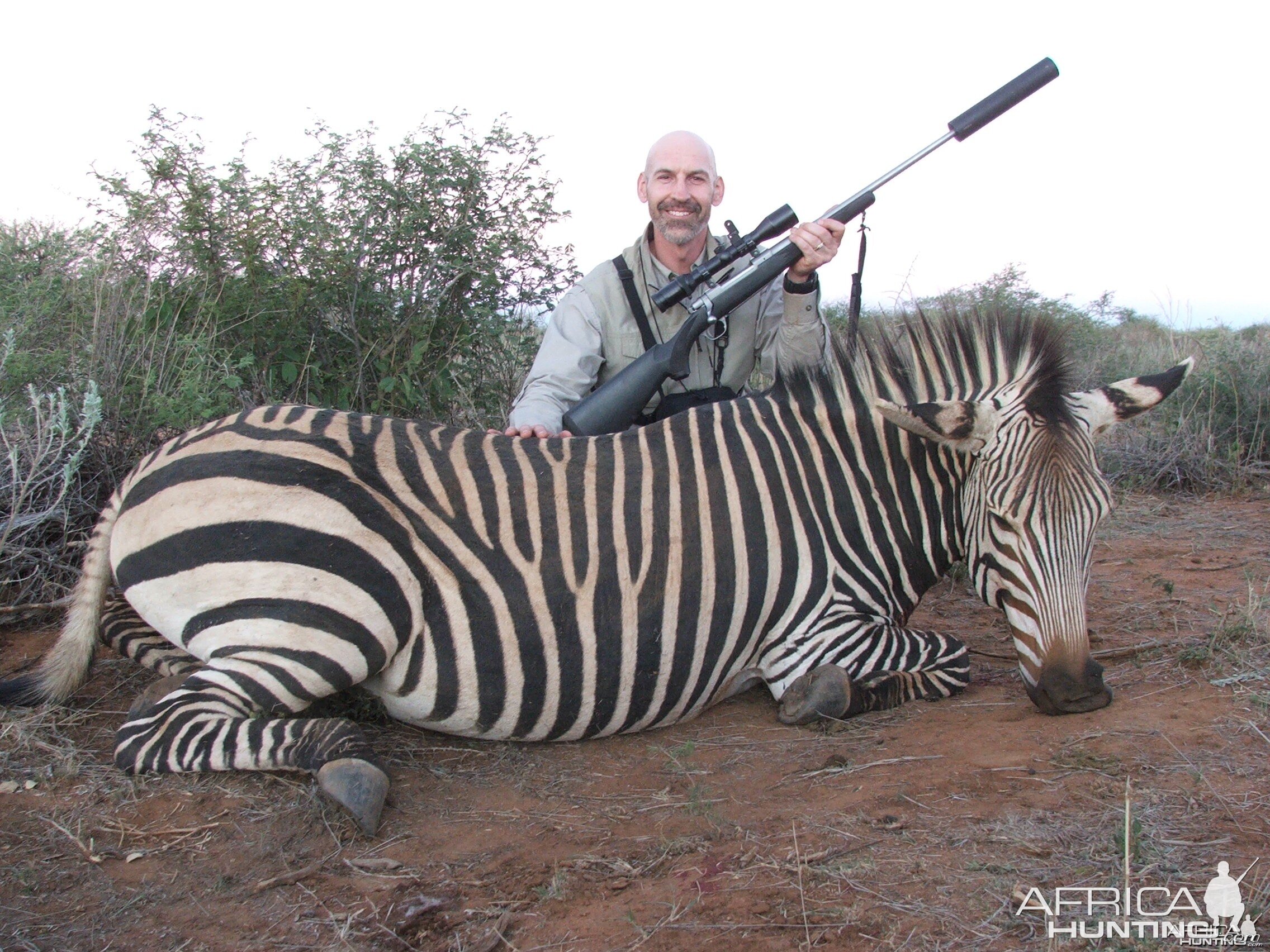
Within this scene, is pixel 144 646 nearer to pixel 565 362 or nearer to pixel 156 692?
pixel 156 692

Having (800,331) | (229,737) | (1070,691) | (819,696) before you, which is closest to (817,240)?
(800,331)

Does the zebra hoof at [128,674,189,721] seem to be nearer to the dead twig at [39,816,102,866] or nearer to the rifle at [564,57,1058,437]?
the dead twig at [39,816,102,866]

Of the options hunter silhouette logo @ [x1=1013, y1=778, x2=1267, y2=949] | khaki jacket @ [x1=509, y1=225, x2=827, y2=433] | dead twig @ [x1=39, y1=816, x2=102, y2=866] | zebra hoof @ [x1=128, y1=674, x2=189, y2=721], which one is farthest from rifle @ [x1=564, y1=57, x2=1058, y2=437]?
hunter silhouette logo @ [x1=1013, y1=778, x2=1267, y2=949]

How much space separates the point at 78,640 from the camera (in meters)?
3.18

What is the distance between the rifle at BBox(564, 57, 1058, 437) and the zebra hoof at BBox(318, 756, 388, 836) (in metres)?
1.86

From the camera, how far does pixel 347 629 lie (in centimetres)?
286

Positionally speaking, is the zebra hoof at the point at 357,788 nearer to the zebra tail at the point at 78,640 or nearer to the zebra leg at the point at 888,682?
the zebra tail at the point at 78,640

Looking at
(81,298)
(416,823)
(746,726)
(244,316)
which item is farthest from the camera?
(244,316)

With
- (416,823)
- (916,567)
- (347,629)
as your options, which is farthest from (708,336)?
(416,823)

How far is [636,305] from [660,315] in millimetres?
155

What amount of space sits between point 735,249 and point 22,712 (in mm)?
3562

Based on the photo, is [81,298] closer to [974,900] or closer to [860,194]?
[860,194]

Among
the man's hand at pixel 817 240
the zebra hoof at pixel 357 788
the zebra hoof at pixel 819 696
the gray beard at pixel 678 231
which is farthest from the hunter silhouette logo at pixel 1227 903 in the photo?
the gray beard at pixel 678 231

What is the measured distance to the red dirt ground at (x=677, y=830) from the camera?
6.93 ft
